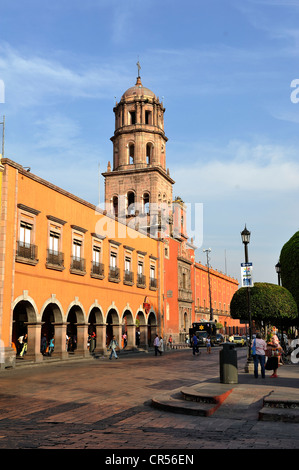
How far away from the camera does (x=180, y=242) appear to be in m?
58.1

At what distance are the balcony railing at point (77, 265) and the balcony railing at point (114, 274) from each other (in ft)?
13.4

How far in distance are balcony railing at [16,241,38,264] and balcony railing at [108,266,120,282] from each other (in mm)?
9525

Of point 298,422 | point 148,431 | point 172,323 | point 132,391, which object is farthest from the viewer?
point 172,323

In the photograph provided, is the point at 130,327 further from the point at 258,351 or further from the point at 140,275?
the point at 258,351

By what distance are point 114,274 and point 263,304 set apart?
13386 mm

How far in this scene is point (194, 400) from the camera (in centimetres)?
1041

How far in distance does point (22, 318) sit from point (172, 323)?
27548 mm

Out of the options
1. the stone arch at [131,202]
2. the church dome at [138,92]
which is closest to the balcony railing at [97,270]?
the stone arch at [131,202]

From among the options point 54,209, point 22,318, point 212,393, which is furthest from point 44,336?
point 212,393

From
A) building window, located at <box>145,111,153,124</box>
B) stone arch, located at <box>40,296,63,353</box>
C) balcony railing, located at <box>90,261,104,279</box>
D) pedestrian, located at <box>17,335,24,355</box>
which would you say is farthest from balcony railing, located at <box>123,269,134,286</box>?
building window, located at <box>145,111,153,124</box>

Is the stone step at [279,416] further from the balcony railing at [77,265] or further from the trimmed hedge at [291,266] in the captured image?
the trimmed hedge at [291,266]

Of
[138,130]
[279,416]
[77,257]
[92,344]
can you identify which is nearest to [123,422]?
[279,416]

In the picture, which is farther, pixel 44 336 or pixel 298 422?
pixel 44 336
